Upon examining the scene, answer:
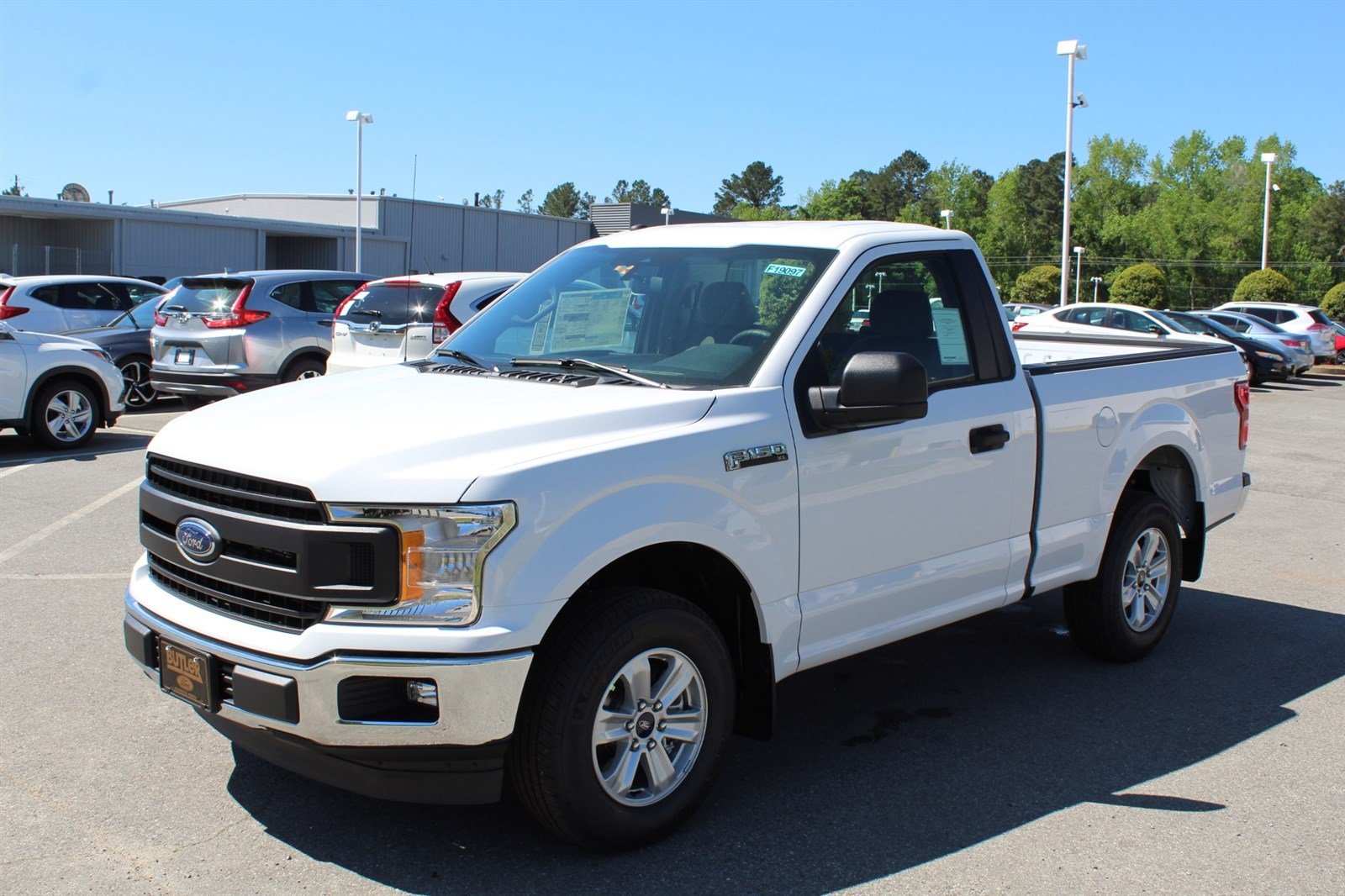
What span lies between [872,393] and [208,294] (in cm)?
1215

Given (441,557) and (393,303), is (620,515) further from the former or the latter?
(393,303)

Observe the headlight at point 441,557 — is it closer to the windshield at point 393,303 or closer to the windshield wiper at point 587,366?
the windshield wiper at point 587,366

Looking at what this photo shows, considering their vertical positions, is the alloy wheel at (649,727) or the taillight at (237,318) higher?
the taillight at (237,318)

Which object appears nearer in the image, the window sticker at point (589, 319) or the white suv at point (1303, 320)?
the window sticker at point (589, 319)

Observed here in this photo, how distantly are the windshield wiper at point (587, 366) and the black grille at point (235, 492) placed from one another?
4.19ft

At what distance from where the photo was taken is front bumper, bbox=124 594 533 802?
3.41m

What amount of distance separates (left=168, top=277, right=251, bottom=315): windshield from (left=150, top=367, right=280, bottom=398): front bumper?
29.9 inches

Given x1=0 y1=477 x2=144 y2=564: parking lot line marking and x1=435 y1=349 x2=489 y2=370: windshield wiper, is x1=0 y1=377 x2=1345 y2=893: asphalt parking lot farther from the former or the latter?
x1=435 y1=349 x2=489 y2=370: windshield wiper

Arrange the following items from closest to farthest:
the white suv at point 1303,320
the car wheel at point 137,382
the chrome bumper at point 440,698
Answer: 1. the chrome bumper at point 440,698
2. the car wheel at point 137,382
3. the white suv at point 1303,320

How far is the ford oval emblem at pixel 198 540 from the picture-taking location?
12.3ft

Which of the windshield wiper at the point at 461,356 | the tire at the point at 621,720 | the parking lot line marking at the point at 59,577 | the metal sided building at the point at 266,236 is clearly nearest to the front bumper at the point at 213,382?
the parking lot line marking at the point at 59,577

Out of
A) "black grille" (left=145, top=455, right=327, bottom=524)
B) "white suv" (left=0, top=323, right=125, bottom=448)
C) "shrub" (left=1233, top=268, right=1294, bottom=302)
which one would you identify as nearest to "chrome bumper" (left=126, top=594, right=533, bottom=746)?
"black grille" (left=145, top=455, right=327, bottom=524)

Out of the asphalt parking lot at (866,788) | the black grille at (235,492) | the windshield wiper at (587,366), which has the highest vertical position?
the windshield wiper at (587,366)

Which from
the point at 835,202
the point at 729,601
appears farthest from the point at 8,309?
the point at 835,202
